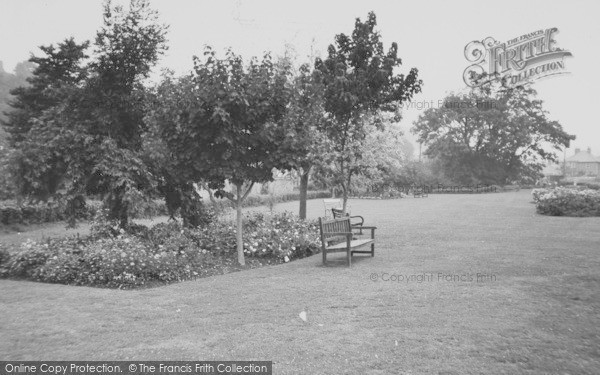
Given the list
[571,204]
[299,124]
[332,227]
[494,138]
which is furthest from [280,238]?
[494,138]

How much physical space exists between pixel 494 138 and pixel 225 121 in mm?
54467

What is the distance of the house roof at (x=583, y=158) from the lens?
4776 inches

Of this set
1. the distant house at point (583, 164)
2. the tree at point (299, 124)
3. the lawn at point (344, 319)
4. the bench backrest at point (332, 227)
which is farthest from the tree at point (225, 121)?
the distant house at point (583, 164)

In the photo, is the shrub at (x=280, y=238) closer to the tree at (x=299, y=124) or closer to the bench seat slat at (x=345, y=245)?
the bench seat slat at (x=345, y=245)

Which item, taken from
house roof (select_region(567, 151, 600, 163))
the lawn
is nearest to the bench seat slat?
the lawn

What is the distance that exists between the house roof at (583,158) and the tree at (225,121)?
13780cm

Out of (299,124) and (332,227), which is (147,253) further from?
(299,124)

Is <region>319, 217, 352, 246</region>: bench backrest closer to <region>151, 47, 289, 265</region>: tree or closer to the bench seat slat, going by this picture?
the bench seat slat

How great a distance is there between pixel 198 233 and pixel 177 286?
9.23 ft

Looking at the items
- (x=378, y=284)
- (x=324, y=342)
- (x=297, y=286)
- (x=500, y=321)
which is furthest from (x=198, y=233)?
(x=500, y=321)

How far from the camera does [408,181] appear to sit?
4725 centimetres

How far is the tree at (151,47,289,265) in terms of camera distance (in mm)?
8383

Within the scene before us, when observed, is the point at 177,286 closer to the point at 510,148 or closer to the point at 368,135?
the point at 368,135

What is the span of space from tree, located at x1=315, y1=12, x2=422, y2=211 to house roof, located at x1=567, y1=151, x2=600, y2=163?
133 meters
